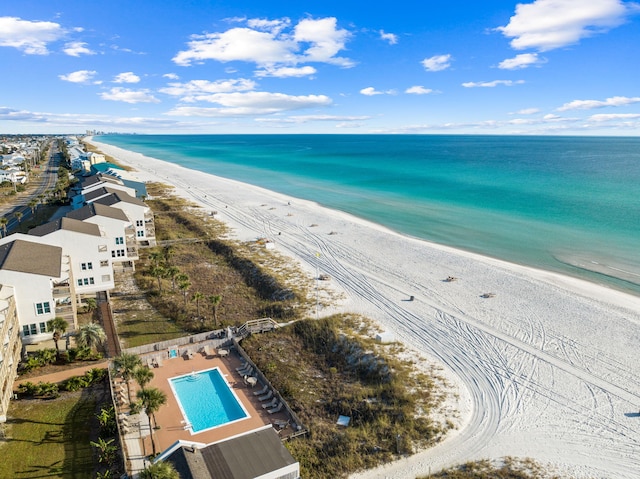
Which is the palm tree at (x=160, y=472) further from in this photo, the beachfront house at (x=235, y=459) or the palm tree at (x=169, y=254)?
the palm tree at (x=169, y=254)

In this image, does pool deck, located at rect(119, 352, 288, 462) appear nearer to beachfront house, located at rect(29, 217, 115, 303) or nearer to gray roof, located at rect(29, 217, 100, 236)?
beachfront house, located at rect(29, 217, 115, 303)

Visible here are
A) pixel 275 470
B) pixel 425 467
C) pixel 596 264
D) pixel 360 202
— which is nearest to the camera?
pixel 275 470

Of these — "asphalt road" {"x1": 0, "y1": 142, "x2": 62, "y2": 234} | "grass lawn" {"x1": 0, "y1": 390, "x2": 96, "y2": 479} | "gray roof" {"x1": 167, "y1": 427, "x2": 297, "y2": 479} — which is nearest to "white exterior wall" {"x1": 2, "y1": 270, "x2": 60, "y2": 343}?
"grass lawn" {"x1": 0, "y1": 390, "x2": 96, "y2": 479}

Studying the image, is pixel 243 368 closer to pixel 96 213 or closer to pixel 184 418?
pixel 184 418

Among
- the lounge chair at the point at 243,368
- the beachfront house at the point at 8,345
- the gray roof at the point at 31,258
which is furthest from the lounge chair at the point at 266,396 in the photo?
the gray roof at the point at 31,258

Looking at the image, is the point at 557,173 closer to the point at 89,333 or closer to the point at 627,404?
the point at 627,404

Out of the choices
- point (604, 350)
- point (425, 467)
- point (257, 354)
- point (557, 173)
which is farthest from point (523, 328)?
point (557, 173)

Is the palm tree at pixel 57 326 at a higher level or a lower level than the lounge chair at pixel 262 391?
higher
